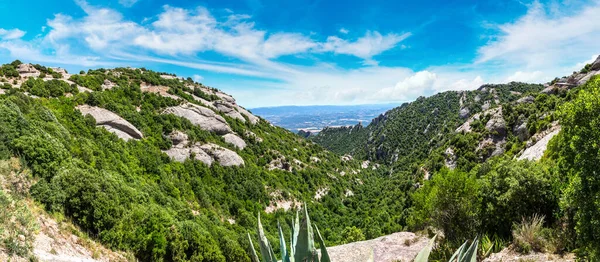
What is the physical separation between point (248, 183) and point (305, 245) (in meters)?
39.1

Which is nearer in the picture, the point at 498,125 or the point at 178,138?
the point at 178,138

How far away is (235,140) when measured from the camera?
5128 centimetres

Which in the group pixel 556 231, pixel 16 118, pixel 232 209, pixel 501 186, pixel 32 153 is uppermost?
pixel 16 118

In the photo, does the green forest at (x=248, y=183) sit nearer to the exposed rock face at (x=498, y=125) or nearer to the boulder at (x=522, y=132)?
the exposed rock face at (x=498, y=125)

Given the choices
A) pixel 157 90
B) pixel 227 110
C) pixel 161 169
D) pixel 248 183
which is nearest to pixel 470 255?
pixel 161 169

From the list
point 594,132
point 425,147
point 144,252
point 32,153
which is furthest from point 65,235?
point 425,147

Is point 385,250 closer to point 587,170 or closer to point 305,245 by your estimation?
point 587,170

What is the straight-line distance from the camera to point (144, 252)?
13250 mm

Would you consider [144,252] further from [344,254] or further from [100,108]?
[100,108]

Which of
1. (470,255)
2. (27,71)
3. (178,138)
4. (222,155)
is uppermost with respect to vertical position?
(27,71)

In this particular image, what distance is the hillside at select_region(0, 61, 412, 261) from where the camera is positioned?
13.1m

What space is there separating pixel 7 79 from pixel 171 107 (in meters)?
20.2

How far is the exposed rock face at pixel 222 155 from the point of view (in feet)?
138

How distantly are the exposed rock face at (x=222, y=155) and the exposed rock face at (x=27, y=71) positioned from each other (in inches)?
914
